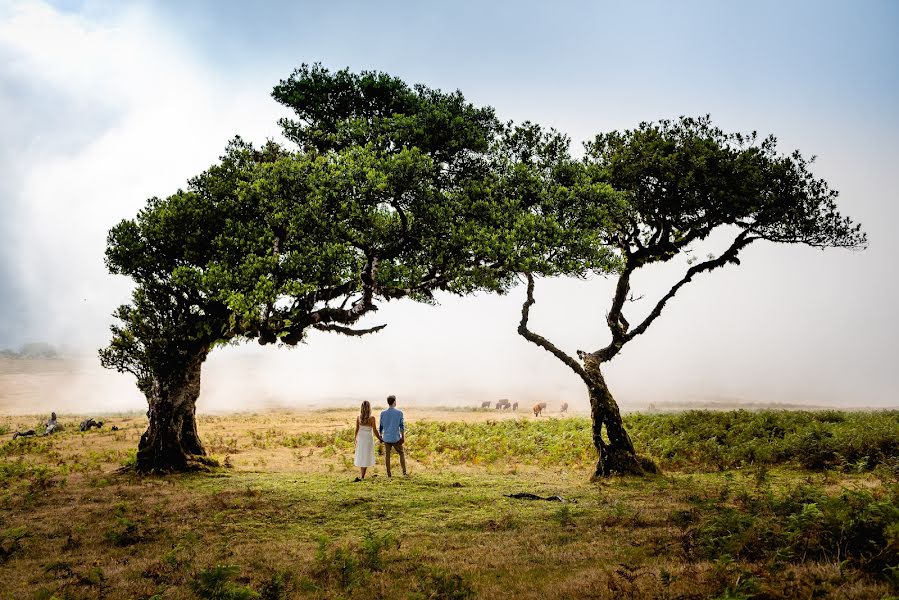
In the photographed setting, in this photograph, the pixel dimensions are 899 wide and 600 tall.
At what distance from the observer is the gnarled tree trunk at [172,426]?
21953 millimetres

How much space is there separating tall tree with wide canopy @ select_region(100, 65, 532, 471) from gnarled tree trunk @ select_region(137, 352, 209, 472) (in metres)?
0.05

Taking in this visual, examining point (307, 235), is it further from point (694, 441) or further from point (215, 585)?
point (694, 441)

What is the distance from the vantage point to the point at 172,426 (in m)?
22.2

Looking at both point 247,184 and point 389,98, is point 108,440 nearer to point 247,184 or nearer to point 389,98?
point 247,184

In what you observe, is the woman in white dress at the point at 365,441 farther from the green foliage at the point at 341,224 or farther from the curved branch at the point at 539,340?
the curved branch at the point at 539,340

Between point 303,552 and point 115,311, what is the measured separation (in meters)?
16.3

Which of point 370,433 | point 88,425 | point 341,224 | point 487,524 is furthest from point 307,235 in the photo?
point 88,425

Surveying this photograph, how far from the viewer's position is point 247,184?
20.7 meters

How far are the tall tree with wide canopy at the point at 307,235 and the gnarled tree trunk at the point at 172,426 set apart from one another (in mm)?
54

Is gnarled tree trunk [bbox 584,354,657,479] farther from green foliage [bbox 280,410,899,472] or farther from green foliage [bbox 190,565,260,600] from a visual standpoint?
green foliage [bbox 190,565,260,600]

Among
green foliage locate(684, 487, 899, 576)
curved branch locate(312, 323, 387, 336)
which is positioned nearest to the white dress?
curved branch locate(312, 323, 387, 336)

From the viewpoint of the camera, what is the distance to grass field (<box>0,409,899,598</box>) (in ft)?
27.4

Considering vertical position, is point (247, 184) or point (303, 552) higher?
point (247, 184)

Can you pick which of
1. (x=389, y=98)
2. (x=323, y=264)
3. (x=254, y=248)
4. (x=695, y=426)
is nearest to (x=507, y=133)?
(x=389, y=98)
